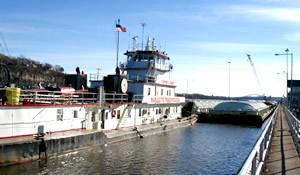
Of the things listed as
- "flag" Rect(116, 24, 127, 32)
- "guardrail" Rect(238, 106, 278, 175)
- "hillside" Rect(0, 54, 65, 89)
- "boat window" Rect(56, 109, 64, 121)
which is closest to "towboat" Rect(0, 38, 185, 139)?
"boat window" Rect(56, 109, 64, 121)

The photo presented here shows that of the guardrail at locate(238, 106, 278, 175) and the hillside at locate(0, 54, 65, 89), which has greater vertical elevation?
the hillside at locate(0, 54, 65, 89)

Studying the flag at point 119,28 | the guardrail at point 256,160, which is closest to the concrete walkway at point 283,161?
the guardrail at point 256,160

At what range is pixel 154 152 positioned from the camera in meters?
22.3

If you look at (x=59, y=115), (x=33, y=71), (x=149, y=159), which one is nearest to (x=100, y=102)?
(x=59, y=115)

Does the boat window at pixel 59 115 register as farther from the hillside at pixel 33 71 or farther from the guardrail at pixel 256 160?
the hillside at pixel 33 71

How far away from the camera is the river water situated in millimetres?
16822

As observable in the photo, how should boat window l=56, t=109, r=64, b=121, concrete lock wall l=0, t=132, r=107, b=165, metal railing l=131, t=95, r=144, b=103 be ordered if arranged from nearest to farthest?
concrete lock wall l=0, t=132, r=107, b=165 < boat window l=56, t=109, r=64, b=121 < metal railing l=131, t=95, r=144, b=103

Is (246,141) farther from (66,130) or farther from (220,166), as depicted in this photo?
(66,130)

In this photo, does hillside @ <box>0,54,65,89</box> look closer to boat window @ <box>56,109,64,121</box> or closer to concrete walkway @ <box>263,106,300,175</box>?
boat window @ <box>56,109,64,121</box>

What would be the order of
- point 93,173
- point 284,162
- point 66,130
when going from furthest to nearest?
point 66,130
point 93,173
point 284,162

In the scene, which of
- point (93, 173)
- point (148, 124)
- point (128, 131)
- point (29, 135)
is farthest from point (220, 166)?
Answer: point (148, 124)

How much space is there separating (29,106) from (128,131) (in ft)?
35.4

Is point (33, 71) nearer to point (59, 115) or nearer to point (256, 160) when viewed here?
point (59, 115)

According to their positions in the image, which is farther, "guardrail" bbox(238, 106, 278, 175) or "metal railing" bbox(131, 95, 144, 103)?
"metal railing" bbox(131, 95, 144, 103)
